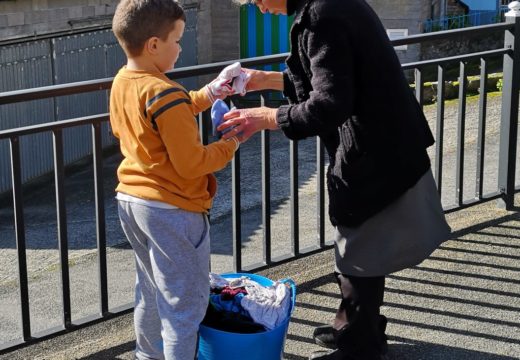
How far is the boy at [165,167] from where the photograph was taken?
3213 millimetres

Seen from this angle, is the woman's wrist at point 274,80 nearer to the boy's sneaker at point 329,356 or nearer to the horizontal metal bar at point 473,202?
the boy's sneaker at point 329,356

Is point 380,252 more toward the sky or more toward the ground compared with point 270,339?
more toward the sky

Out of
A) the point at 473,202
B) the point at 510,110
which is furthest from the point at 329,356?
the point at 510,110

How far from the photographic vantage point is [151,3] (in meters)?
3.19

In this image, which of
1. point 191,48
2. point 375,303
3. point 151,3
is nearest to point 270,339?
point 375,303

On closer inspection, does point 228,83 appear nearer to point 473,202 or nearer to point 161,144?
point 161,144

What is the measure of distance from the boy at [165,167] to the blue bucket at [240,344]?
96 millimetres

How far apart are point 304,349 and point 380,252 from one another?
72 cm

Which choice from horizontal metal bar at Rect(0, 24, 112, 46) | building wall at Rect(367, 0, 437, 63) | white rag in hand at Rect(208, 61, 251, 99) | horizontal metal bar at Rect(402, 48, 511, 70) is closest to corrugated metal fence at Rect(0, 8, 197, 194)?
horizontal metal bar at Rect(0, 24, 112, 46)

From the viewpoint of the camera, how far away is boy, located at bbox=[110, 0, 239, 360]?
10.5 feet

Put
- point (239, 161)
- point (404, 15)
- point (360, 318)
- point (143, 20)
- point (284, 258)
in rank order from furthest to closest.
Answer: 1. point (404, 15)
2. point (284, 258)
3. point (239, 161)
4. point (360, 318)
5. point (143, 20)

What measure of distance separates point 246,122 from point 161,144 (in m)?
0.36

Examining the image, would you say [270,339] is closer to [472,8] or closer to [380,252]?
[380,252]

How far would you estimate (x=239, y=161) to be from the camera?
4777 millimetres
